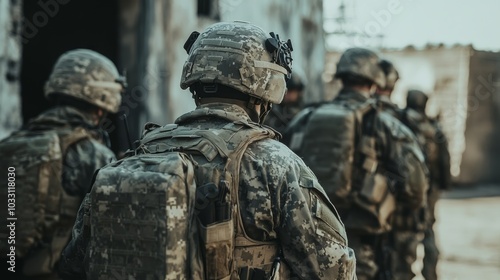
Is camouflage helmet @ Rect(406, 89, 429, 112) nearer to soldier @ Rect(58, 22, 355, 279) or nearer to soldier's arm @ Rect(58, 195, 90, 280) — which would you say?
soldier @ Rect(58, 22, 355, 279)

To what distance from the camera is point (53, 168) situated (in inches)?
175

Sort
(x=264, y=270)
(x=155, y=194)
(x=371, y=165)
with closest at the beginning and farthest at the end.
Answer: (x=155, y=194), (x=264, y=270), (x=371, y=165)

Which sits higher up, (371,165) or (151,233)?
(151,233)

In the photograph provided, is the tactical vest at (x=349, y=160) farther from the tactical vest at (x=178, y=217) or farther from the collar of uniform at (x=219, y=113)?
the tactical vest at (x=178, y=217)

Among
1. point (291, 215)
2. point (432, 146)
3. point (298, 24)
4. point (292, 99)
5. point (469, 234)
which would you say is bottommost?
point (469, 234)

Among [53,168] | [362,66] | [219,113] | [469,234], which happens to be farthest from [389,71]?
[219,113]

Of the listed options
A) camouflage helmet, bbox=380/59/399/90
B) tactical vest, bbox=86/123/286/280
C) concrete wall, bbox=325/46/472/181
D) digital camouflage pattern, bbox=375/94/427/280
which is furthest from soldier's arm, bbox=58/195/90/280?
concrete wall, bbox=325/46/472/181

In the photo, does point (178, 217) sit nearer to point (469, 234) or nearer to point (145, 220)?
point (145, 220)

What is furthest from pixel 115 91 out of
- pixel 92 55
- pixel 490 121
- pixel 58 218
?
pixel 490 121

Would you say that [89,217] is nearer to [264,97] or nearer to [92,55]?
[264,97]

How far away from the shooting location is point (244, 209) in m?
2.72

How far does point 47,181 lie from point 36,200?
0.41ft

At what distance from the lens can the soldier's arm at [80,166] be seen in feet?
15.0

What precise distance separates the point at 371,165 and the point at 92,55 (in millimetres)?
2051
